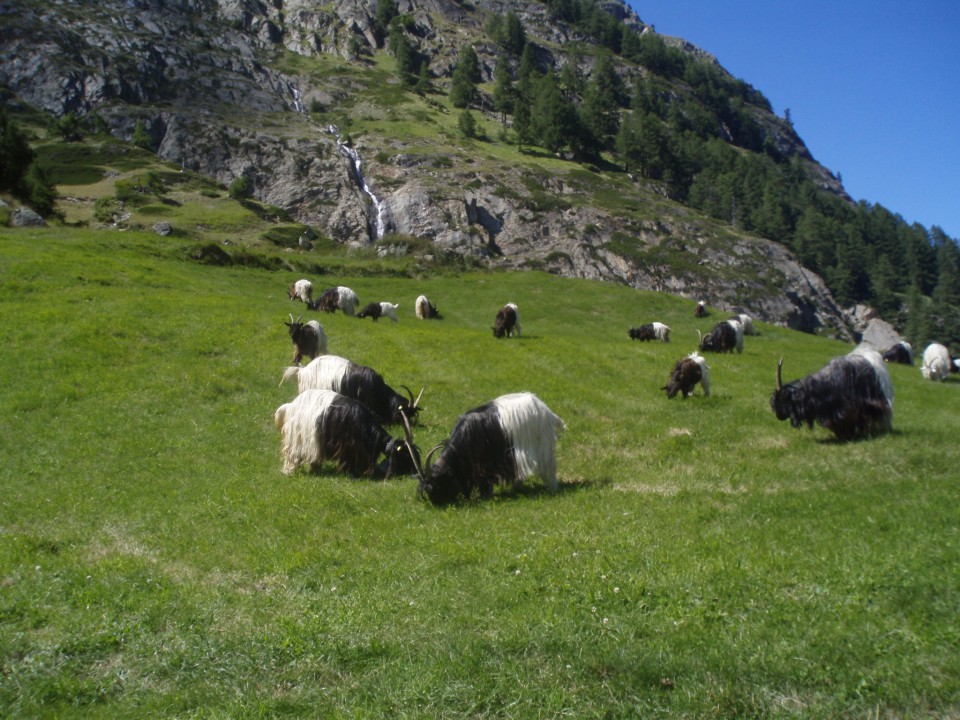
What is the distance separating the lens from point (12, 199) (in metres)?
53.5

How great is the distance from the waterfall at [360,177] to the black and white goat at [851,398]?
78.9 metres

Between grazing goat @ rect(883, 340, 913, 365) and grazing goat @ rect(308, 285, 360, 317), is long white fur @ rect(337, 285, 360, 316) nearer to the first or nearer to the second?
grazing goat @ rect(308, 285, 360, 317)

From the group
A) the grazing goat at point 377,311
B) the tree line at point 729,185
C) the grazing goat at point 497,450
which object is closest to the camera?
the grazing goat at point 497,450

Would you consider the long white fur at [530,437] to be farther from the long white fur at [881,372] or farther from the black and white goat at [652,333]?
the black and white goat at [652,333]

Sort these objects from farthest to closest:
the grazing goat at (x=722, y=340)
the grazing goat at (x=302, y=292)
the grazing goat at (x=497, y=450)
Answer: the grazing goat at (x=302, y=292)
the grazing goat at (x=722, y=340)
the grazing goat at (x=497, y=450)

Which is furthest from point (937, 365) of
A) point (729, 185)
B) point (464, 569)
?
point (729, 185)

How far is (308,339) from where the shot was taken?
2217 cm

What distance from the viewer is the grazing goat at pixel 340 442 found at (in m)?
12.8

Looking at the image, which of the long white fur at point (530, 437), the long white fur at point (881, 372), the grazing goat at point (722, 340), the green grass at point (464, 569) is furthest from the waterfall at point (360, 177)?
the long white fur at point (530, 437)

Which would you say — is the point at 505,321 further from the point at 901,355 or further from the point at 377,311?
the point at 901,355

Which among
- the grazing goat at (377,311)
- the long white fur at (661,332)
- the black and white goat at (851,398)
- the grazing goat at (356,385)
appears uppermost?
the long white fur at (661,332)

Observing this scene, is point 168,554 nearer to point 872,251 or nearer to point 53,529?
point 53,529

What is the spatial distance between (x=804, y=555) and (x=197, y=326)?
2173cm

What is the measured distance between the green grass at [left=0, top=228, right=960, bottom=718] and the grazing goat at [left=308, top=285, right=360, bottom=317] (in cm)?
1706
